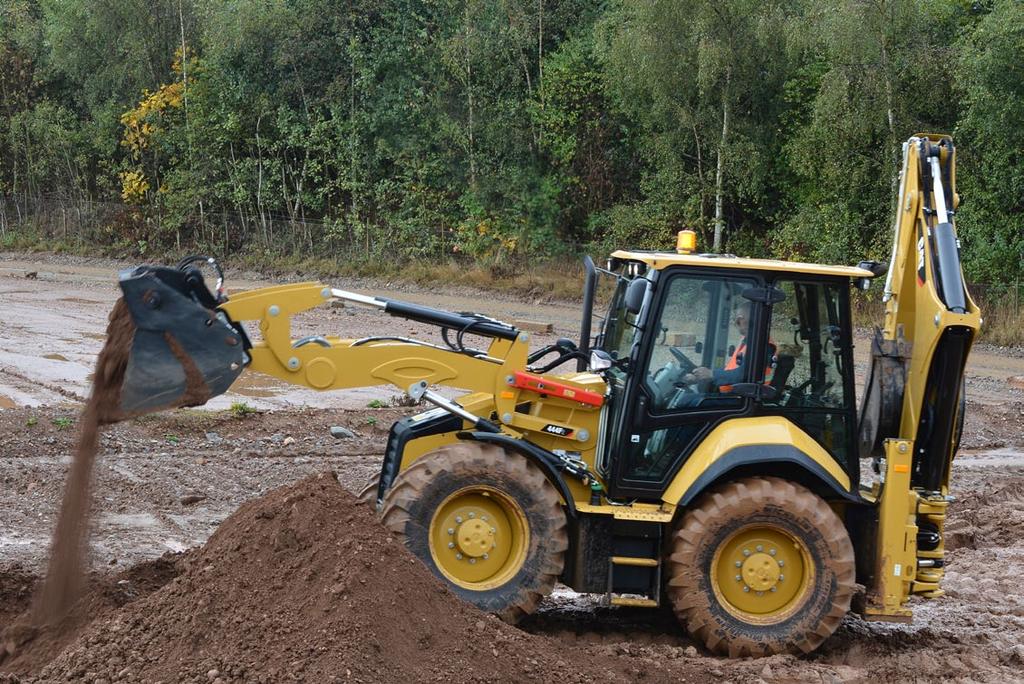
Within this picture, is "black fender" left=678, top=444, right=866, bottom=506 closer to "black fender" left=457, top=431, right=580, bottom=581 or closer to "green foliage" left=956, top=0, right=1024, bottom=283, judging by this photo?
"black fender" left=457, top=431, right=580, bottom=581

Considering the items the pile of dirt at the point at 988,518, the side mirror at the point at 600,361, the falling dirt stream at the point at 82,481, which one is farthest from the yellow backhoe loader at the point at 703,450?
the pile of dirt at the point at 988,518

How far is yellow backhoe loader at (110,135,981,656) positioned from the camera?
677 centimetres

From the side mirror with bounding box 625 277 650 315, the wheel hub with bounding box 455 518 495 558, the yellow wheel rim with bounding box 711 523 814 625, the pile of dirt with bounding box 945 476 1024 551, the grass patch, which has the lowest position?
the pile of dirt with bounding box 945 476 1024 551

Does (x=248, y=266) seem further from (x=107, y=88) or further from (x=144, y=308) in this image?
(x=144, y=308)

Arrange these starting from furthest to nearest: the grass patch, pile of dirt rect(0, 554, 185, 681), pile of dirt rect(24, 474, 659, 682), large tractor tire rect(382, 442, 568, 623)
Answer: the grass patch < large tractor tire rect(382, 442, 568, 623) < pile of dirt rect(0, 554, 185, 681) < pile of dirt rect(24, 474, 659, 682)

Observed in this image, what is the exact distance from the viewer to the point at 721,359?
23.0ft

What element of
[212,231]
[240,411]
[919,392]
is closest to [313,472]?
[240,411]

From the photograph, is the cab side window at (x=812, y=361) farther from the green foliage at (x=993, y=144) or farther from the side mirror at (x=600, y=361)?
the green foliage at (x=993, y=144)

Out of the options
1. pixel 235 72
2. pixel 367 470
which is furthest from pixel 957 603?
pixel 235 72

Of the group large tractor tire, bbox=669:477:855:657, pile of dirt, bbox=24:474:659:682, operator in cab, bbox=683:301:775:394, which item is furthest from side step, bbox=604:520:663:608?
operator in cab, bbox=683:301:775:394

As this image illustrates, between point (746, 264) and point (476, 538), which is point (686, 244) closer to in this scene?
point (746, 264)

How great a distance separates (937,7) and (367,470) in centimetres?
1674

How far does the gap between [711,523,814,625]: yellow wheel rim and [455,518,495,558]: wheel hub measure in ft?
4.37

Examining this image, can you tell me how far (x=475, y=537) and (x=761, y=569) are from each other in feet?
5.57
